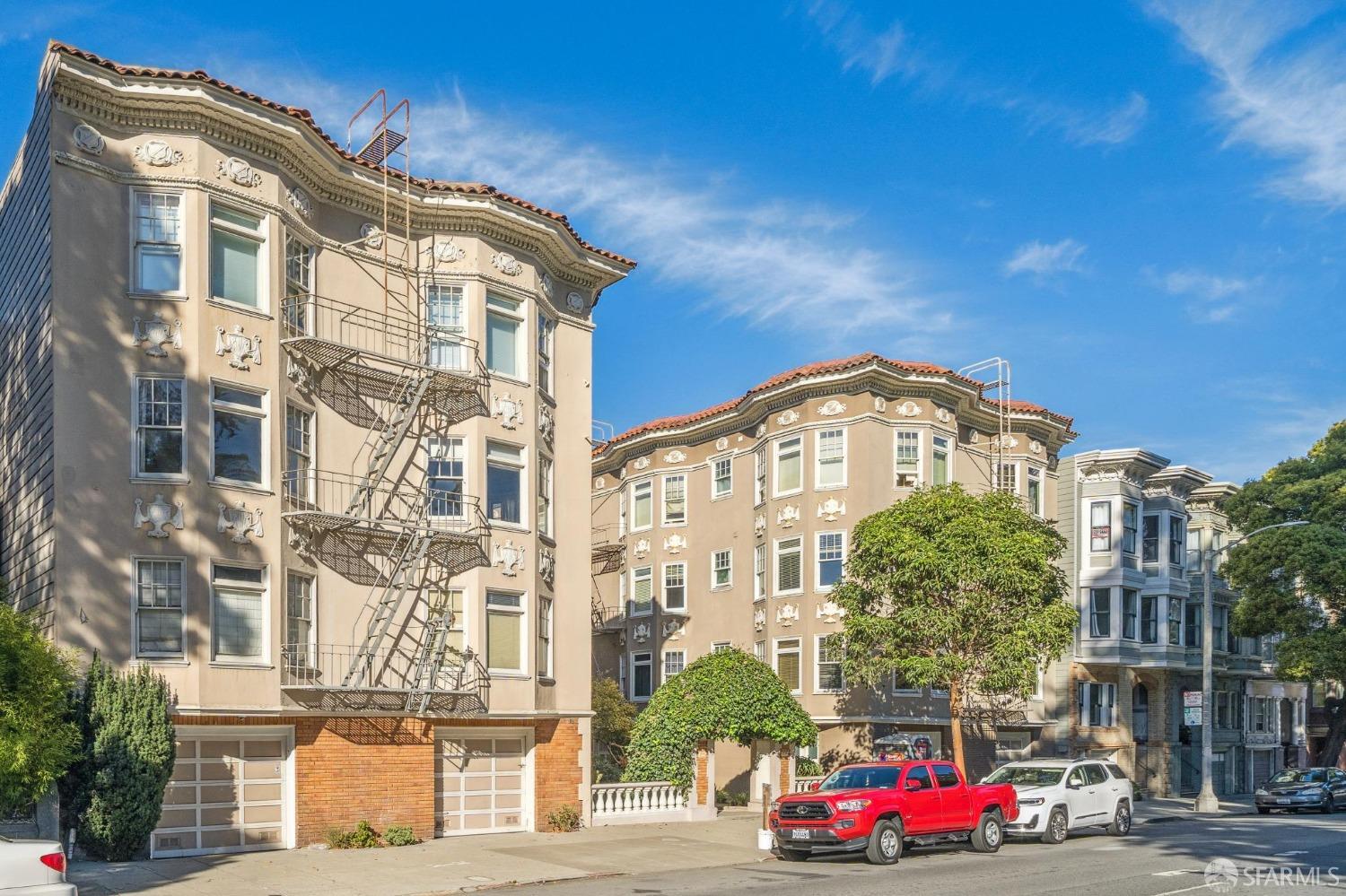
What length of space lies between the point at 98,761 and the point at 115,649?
2135 millimetres

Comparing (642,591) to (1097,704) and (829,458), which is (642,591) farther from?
(1097,704)

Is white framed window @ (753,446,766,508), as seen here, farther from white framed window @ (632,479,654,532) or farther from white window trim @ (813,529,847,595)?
white framed window @ (632,479,654,532)

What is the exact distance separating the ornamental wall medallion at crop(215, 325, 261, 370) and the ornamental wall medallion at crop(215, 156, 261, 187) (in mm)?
2607

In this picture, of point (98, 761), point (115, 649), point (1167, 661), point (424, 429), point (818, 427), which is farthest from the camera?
point (1167, 661)

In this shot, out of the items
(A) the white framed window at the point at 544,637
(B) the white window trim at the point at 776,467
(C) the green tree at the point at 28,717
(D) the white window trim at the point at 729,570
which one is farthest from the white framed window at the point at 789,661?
(C) the green tree at the point at 28,717

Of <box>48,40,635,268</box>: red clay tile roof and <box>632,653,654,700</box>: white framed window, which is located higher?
<box>48,40,635,268</box>: red clay tile roof

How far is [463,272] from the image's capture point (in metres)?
26.6

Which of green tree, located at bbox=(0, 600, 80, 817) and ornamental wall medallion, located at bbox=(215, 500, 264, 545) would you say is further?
ornamental wall medallion, located at bbox=(215, 500, 264, 545)

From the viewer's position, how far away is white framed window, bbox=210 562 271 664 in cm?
2184

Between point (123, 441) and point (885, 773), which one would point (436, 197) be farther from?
point (885, 773)

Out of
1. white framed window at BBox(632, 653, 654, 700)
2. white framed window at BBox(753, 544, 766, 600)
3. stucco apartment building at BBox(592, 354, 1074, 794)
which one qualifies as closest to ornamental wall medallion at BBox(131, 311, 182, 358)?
stucco apartment building at BBox(592, 354, 1074, 794)

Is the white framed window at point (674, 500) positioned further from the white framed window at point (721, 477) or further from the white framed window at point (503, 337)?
the white framed window at point (503, 337)

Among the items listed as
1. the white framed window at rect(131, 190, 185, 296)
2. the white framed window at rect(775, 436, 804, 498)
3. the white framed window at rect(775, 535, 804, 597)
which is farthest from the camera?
the white framed window at rect(775, 436, 804, 498)

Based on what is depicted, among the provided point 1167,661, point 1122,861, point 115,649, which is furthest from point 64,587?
point 1167,661
